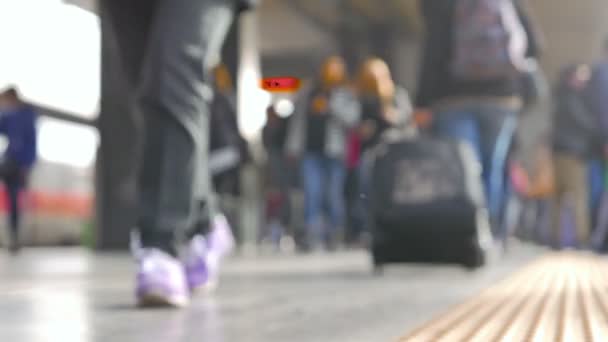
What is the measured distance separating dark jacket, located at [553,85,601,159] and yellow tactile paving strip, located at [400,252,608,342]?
12.7ft

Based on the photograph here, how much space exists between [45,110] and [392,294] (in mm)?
7585

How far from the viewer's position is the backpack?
4395 millimetres

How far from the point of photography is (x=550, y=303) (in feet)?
7.61

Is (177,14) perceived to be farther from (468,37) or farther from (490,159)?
(490,159)

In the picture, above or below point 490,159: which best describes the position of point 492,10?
above

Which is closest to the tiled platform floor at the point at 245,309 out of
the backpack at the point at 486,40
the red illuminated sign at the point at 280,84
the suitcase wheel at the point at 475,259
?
the suitcase wheel at the point at 475,259

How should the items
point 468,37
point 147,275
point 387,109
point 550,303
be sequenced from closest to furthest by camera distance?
point 147,275 → point 550,303 → point 468,37 → point 387,109

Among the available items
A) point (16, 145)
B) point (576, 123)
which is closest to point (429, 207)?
point (576, 123)

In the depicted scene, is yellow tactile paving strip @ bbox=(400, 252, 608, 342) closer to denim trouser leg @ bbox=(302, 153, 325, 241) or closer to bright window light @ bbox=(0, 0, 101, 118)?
denim trouser leg @ bbox=(302, 153, 325, 241)

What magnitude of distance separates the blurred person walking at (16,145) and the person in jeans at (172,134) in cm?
557

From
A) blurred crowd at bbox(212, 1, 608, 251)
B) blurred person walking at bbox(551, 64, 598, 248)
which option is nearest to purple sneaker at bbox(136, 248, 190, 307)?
blurred crowd at bbox(212, 1, 608, 251)

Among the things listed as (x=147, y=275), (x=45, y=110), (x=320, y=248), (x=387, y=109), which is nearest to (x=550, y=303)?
(x=147, y=275)

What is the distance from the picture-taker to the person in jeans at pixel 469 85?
441 centimetres

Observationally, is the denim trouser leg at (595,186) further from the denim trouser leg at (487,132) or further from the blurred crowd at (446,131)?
the denim trouser leg at (487,132)
